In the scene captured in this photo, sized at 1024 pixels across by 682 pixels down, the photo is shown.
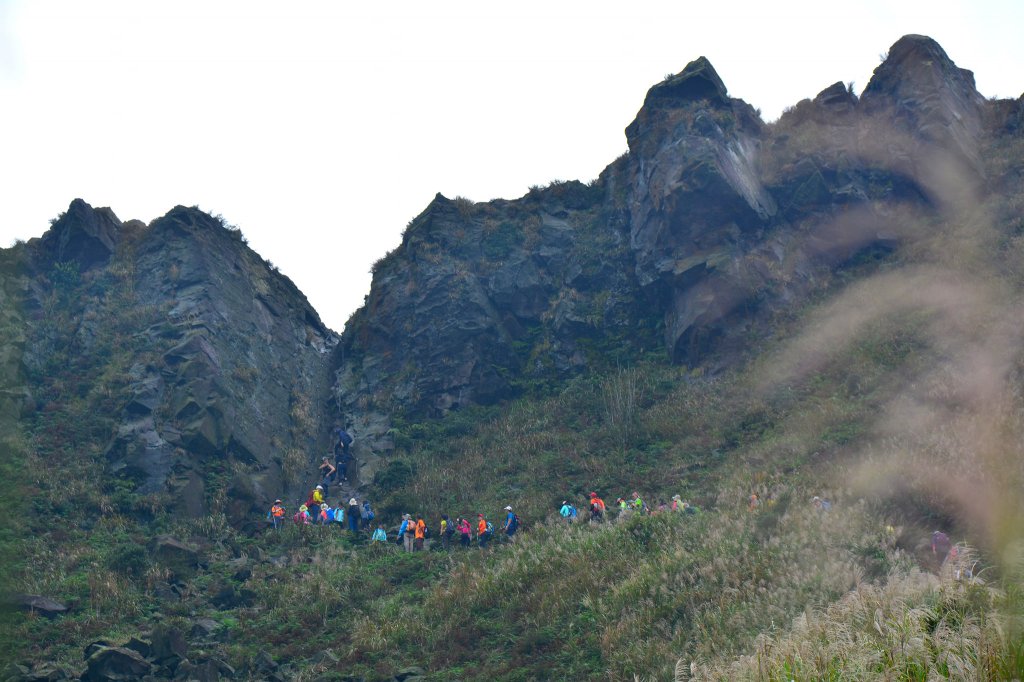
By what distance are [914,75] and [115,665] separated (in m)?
42.7

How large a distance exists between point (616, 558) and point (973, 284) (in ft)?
68.1

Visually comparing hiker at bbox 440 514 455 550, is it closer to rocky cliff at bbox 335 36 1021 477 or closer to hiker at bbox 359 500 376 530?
hiker at bbox 359 500 376 530

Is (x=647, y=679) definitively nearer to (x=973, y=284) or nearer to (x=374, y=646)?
(x=374, y=646)

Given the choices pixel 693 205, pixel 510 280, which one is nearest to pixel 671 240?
pixel 693 205

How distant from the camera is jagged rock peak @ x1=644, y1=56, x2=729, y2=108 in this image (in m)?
37.5

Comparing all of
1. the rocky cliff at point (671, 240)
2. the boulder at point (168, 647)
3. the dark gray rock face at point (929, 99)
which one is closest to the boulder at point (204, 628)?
the boulder at point (168, 647)

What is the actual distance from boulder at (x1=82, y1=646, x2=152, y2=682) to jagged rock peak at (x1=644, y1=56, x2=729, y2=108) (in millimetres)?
33530

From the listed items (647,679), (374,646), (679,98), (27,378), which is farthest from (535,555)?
(679,98)

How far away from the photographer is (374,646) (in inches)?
537

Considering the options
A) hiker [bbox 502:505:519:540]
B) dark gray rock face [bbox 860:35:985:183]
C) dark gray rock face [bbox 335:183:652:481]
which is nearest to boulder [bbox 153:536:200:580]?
hiker [bbox 502:505:519:540]

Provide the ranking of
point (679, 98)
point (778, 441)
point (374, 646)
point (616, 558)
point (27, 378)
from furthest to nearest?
point (679, 98), point (27, 378), point (778, 441), point (616, 558), point (374, 646)

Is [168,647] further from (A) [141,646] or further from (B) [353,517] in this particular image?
(B) [353,517]

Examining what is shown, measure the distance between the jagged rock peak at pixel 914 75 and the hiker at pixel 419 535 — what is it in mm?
33448

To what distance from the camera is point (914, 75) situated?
39062 mm
